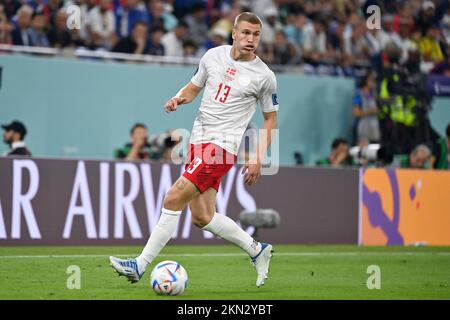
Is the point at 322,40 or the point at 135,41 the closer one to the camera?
the point at 135,41

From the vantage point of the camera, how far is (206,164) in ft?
32.4

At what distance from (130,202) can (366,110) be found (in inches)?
242

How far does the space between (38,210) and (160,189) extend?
205 centimetres

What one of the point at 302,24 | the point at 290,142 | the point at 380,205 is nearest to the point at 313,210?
the point at 380,205

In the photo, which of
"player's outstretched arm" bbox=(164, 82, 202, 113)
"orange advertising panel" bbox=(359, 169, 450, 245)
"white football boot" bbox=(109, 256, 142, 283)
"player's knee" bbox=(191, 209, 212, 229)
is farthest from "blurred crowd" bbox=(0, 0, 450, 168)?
"white football boot" bbox=(109, 256, 142, 283)

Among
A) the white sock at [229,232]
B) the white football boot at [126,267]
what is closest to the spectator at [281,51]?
the white sock at [229,232]

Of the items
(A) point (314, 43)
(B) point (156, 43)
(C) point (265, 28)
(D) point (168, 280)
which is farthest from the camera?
(A) point (314, 43)

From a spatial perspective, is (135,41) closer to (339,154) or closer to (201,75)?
(339,154)

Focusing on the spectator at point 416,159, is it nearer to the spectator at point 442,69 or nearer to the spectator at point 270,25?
the spectator at point 442,69

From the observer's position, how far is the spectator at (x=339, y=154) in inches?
760

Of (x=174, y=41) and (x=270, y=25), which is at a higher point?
(x=270, y=25)

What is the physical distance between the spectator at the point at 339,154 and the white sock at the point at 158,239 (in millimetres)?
9773

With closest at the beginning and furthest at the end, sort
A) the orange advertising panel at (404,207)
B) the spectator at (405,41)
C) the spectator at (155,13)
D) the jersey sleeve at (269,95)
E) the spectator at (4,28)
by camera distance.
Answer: the jersey sleeve at (269,95), the spectator at (4,28), the orange advertising panel at (404,207), the spectator at (155,13), the spectator at (405,41)

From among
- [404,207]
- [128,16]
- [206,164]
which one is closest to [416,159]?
[404,207]
